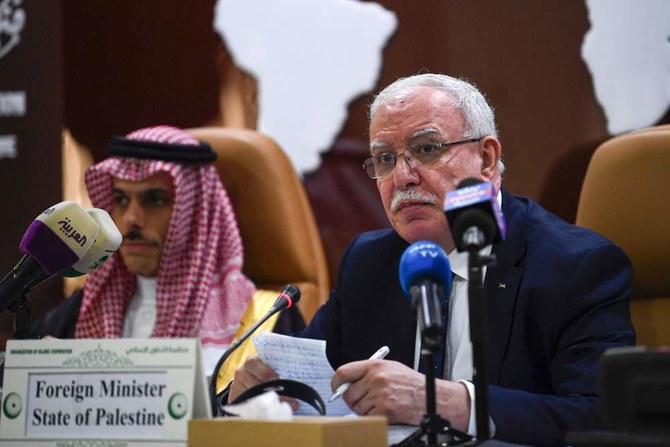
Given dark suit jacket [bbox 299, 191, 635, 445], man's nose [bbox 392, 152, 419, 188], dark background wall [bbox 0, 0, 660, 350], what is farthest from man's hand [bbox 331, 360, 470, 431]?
dark background wall [bbox 0, 0, 660, 350]

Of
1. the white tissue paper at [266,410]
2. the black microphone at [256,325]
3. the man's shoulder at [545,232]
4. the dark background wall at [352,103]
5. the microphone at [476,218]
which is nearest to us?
the white tissue paper at [266,410]

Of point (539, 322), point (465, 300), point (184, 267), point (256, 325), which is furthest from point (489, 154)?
point (184, 267)

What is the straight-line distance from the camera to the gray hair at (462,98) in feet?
8.36

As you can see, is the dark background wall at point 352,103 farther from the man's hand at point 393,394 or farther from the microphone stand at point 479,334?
the microphone stand at point 479,334

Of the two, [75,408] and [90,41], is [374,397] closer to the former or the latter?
[75,408]

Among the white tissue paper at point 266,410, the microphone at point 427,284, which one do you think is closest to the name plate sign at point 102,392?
the white tissue paper at point 266,410

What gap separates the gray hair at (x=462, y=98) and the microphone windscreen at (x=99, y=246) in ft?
2.87

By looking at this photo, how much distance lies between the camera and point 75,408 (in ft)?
5.55

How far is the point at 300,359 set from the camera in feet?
6.55

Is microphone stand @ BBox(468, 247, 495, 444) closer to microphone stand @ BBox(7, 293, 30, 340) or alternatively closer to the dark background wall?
microphone stand @ BBox(7, 293, 30, 340)

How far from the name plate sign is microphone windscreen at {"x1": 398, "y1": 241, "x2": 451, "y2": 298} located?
0.36 metres

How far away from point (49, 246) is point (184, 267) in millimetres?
1843

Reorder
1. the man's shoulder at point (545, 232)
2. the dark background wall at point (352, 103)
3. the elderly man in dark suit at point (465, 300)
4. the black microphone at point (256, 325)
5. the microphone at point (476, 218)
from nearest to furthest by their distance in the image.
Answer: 1. the microphone at point (476, 218)
2. the elderly man in dark suit at point (465, 300)
3. the black microphone at point (256, 325)
4. the man's shoulder at point (545, 232)
5. the dark background wall at point (352, 103)

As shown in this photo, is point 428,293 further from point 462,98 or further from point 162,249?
point 162,249
